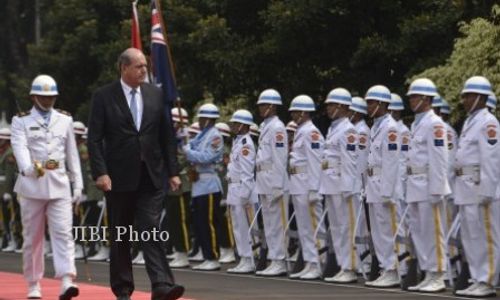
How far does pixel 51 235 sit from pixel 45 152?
2.71ft

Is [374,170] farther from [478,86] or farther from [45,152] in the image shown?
[45,152]

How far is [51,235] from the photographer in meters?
16.7

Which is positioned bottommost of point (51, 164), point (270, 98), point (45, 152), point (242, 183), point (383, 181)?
point (242, 183)

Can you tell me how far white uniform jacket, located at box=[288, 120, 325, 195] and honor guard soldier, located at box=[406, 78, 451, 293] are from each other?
2.52 m

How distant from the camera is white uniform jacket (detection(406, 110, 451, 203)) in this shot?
18.1m

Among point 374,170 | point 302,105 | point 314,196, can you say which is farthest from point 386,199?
point 302,105

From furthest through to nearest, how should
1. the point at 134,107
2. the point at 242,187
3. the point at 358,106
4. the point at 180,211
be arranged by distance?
the point at 180,211, the point at 242,187, the point at 358,106, the point at 134,107

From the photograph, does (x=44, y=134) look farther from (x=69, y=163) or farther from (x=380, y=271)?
(x=380, y=271)

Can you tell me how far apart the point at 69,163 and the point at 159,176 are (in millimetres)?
2099

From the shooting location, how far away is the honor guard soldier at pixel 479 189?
17.4 meters

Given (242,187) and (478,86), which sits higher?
(478,86)

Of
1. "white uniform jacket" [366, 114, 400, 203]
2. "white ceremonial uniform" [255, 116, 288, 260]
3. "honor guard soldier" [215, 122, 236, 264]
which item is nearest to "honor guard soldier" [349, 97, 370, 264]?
"white uniform jacket" [366, 114, 400, 203]

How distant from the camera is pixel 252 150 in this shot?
22.9 m

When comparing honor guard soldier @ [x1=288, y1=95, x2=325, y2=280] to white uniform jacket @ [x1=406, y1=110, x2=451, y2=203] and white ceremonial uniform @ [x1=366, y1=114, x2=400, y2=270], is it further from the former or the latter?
white uniform jacket @ [x1=406, y1=110, x2=451, y2=203]
